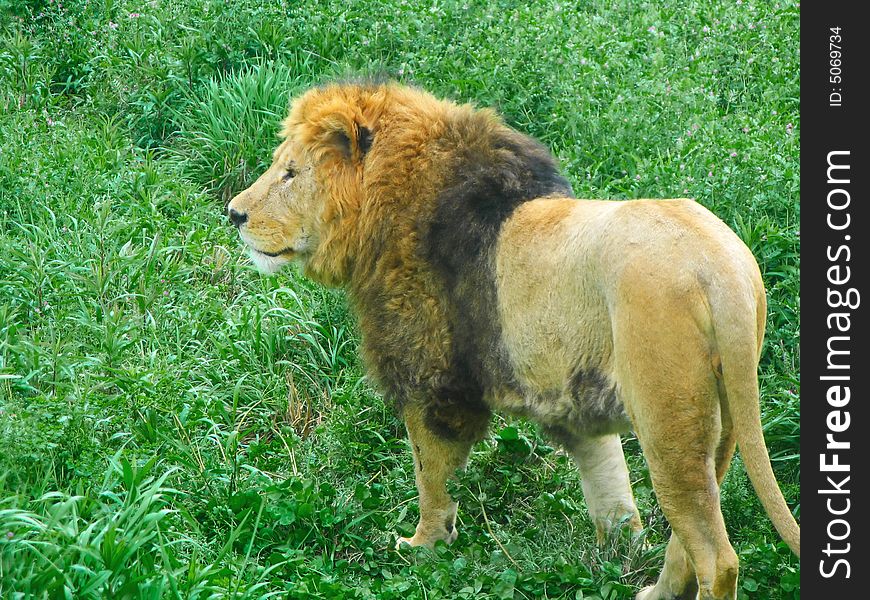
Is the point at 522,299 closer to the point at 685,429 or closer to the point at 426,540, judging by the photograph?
the point at 685,429

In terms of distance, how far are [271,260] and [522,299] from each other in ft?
4.24

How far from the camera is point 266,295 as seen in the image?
19.5ft

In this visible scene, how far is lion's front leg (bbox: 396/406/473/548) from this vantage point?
4457 millimetres

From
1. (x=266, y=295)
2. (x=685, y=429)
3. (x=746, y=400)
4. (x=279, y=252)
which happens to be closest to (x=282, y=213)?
(x=279, y=252)

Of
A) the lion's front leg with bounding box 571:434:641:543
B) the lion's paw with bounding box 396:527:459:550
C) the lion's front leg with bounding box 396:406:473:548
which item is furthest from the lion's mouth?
the lion's front leg with bounding box 571:434:641:543

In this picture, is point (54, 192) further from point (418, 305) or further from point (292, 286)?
point (418, 305)

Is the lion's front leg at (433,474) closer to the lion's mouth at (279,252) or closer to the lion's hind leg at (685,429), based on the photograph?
the lion's mouth at (279,252)

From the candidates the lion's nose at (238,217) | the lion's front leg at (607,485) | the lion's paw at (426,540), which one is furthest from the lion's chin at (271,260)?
the lion's front leg at (607,485)

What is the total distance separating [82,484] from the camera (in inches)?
168

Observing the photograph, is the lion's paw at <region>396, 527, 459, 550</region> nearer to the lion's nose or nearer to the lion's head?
the lion's head

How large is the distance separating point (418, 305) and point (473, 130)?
2.44 feet

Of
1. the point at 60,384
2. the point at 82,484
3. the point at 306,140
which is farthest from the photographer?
the point at 60,384

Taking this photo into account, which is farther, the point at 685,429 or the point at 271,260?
the point at 271,260
